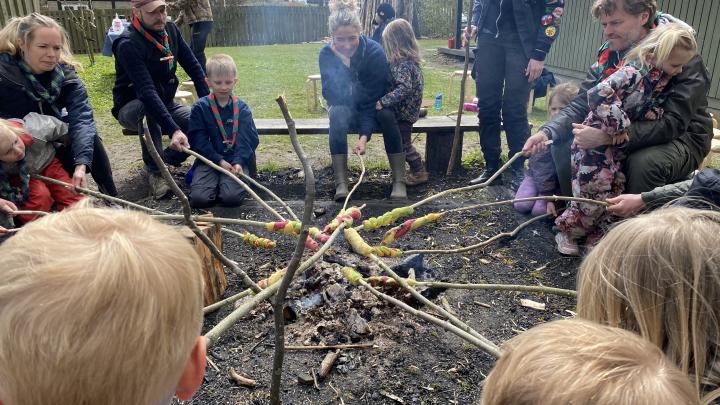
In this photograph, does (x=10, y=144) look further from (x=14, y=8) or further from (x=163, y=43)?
(x=14, y=8)

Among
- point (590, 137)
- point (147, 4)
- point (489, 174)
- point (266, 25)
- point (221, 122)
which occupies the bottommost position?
point (489, 174)

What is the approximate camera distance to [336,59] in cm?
470

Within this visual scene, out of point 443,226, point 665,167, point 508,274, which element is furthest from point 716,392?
point 443,226

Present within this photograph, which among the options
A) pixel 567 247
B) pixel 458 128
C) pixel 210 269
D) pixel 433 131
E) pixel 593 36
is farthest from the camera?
pixel 593 36

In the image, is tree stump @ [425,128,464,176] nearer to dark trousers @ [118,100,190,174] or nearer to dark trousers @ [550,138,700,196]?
dark trousers @ [550,138,700,196]

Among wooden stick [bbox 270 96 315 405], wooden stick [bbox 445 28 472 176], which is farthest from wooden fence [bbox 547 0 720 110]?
wooden stick [bbox 270 96 315 405]

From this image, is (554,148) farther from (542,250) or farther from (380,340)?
(380,340)

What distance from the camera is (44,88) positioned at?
12.1ft

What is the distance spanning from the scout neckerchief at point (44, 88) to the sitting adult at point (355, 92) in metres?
2.07

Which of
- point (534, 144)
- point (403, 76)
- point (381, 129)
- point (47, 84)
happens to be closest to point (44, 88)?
point (47, 84)

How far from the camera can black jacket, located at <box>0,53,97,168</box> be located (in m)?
3.56

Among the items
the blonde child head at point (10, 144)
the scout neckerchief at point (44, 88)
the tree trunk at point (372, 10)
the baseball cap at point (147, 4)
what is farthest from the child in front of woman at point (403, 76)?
the tree trunk at point (372, 10)

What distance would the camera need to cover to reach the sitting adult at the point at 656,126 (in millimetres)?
3105

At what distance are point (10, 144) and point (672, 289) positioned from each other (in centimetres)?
339
